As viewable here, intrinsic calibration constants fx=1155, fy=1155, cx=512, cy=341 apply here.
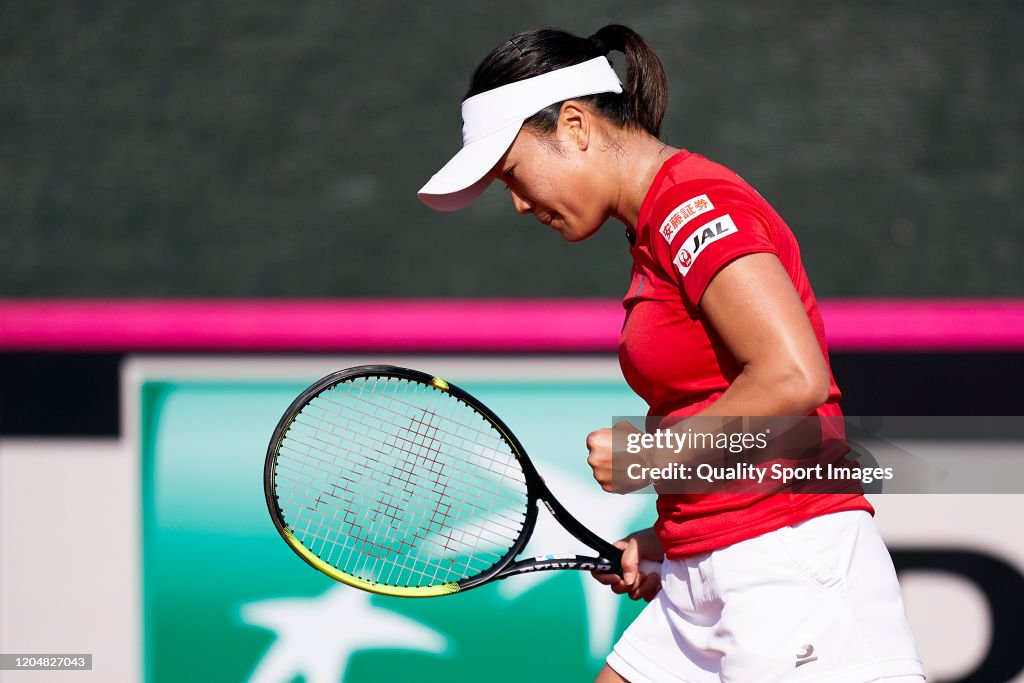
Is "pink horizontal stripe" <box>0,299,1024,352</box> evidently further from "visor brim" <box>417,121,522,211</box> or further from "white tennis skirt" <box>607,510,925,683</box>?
"white tennis skirt" <box>607,510,925,683</box>

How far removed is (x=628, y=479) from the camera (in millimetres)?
1506

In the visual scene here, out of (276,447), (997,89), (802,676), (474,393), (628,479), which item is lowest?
(802,676)

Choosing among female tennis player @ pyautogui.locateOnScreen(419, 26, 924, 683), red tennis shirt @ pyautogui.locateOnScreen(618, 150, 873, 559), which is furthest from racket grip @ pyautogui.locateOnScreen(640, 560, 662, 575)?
red tennis shirt @ pyautogui.locateOnScreen(618, 150, 873, 559)

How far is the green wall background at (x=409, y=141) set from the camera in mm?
4953

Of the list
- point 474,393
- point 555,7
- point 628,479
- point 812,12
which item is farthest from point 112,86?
point 628,479

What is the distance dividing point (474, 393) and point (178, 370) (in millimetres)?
606

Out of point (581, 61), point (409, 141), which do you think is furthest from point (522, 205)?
point (409, 141)

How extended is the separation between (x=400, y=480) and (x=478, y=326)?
41 cm

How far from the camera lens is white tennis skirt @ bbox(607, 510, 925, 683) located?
1.39 meters

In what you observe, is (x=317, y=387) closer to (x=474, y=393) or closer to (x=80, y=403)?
(x=474, y=393)

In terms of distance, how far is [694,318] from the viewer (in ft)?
4.55

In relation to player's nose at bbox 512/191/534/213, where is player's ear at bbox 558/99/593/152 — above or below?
above

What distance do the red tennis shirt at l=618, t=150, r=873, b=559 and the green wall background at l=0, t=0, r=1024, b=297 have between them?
3.45 m

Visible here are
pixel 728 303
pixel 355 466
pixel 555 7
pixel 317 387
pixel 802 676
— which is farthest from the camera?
pixel 555 7
